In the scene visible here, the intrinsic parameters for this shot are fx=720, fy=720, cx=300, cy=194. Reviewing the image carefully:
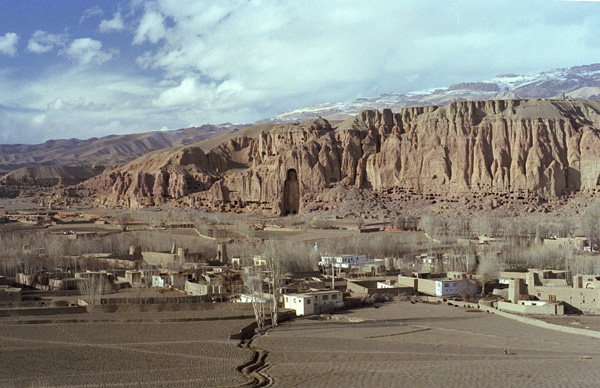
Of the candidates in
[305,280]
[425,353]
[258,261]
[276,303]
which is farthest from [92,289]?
[425,353]

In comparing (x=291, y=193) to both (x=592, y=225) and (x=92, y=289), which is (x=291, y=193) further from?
(x=92, y=289)

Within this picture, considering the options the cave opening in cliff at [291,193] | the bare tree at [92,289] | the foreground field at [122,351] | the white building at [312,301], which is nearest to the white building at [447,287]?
the white building at [312,301]

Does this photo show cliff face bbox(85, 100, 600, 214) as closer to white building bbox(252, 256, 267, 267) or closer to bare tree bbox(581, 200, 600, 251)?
bare tree bbox(581, 200, 600, 251)

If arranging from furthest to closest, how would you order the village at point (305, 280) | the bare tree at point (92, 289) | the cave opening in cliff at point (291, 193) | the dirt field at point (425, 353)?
the cave opening in cliff at point (291, 193) < the village at point (305, 280) < the bare tree at point (92, 289) < the dirt field at point (425, 353)

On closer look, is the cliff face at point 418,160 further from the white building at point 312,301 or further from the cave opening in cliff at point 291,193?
the white building at point 312,301

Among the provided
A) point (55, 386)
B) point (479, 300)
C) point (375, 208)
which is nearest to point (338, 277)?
point (479, 300)
